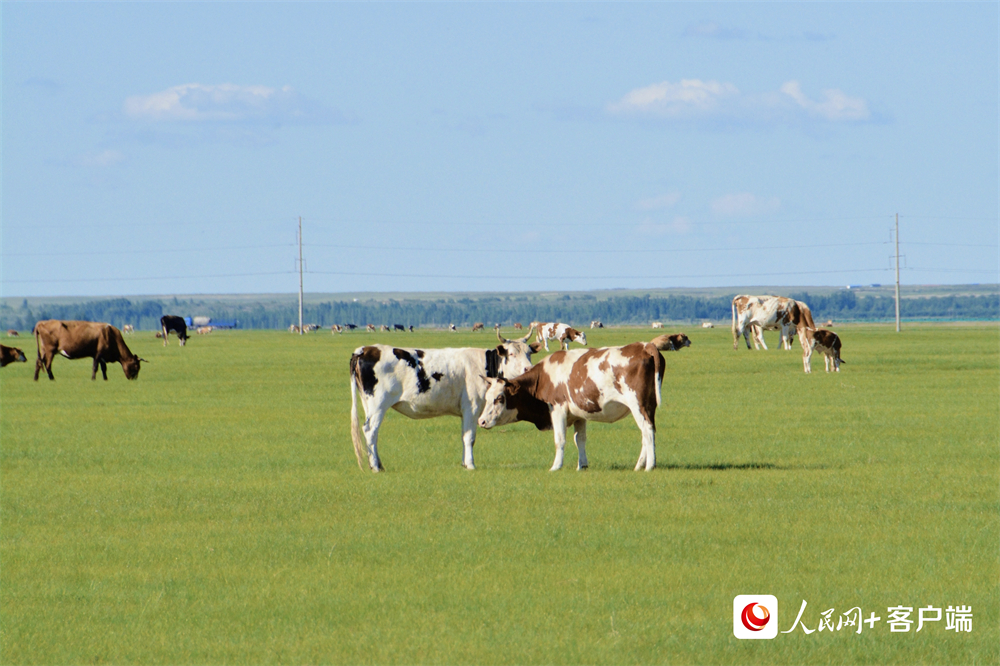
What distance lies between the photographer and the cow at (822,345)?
42594mm

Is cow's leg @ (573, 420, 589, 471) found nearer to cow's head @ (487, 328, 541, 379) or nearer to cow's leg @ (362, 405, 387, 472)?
cow's head @ (487, 328, 541, 379)

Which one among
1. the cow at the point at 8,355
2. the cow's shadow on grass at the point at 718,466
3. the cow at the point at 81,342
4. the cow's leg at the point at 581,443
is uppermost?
the cow at the point at 81,342

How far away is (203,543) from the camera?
13.3m

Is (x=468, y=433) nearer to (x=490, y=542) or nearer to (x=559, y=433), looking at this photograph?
(x=559, y=433)

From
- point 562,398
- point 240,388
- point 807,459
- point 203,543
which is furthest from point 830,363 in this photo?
point 203,543

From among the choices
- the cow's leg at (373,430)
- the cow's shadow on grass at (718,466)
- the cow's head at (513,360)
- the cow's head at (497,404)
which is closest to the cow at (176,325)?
the cow's head at (513,360)

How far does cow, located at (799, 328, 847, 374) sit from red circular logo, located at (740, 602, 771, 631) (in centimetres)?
3304

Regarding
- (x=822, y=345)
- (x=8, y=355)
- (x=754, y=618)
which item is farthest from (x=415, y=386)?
(x=8, y=355)

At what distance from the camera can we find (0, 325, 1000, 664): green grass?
968 centimetres

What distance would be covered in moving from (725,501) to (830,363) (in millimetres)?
30004

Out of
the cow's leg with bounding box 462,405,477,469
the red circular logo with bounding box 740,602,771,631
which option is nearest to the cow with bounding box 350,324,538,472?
the cow's leg with bounding box 462,405,477,469

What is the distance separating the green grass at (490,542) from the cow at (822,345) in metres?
16.2

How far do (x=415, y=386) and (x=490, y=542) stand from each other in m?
5.86

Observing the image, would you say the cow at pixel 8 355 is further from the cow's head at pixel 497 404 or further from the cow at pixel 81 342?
the cow's head at pixel 497 404
